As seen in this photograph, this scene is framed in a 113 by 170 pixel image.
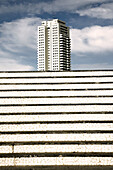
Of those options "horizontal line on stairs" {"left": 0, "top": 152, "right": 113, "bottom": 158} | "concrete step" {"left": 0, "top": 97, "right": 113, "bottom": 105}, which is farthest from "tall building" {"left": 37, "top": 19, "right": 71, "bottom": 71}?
"horizontal line on stairs" {"left": 0, "top": 152, "right": 113, "bottom": 158}

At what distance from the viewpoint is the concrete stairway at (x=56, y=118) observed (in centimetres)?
1357

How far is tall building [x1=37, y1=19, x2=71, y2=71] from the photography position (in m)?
104

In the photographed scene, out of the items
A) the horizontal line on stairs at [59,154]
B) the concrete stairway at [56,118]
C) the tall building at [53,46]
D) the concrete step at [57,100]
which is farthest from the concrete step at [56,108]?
the tall building at [53,46]

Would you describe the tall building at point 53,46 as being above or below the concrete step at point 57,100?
above

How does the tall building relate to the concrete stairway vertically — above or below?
above

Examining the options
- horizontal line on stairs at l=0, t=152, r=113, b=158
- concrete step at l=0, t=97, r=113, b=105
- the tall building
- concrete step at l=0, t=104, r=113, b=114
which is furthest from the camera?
the tall building

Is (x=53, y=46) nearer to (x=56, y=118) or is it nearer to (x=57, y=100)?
(x=57, y=100)

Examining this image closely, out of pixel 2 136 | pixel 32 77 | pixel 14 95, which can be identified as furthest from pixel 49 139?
pixel 32 77

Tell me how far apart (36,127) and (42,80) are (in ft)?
16.0

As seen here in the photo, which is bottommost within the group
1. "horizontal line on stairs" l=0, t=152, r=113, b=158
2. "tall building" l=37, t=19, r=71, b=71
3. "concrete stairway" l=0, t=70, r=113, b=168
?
"horizontal line on stairs" l=0, t=152, r=113, b=158

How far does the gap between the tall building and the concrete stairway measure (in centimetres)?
8568

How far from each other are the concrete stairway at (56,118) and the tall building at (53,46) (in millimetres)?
85679

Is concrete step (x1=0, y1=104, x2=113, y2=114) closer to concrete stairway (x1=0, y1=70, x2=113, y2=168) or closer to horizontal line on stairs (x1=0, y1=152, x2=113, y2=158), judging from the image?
concrete stairway (x1=0, y1=70, x2=113, y2=168)

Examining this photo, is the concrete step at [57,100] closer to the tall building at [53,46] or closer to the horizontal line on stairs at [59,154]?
the horizontal line on stairs at [59,154]
